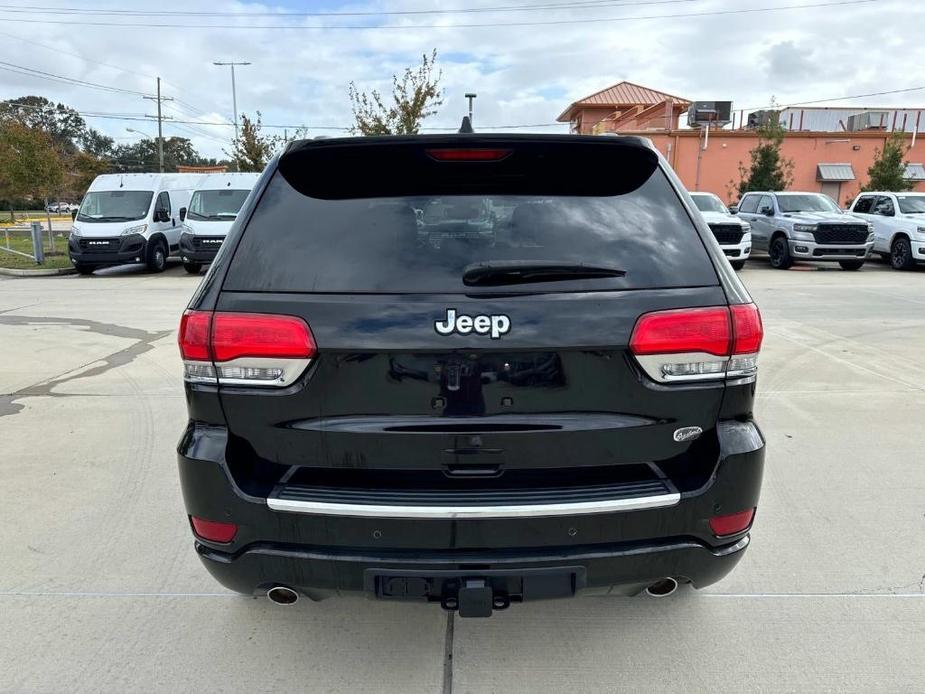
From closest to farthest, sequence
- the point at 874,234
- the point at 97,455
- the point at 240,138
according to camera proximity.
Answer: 1. the point at 97,455
2. the point at 874,234
3. the point at 240,138

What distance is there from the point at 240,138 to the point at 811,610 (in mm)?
34986

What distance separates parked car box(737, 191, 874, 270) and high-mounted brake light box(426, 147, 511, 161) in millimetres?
16557

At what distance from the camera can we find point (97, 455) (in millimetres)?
A: 4551

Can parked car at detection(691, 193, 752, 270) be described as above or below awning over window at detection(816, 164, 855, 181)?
below

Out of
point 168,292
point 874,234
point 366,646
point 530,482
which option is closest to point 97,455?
Answer: point 366,646

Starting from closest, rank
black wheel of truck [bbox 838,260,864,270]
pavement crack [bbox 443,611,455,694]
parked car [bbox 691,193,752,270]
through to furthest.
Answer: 1. pavement crack [bbox 443,611,455,694]
2. parked car [bbox 691,193,752,270]
3. black wheel of truck [bbox 838,260,864,270]

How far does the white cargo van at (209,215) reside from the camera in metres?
16.1

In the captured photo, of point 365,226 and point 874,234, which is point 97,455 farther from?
point 874,234

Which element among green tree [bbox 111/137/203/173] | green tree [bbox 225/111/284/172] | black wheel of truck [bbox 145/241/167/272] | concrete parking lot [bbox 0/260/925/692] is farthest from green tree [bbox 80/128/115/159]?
concrete parking lot [bbox 0/260/925/692]

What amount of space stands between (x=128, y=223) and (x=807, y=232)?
663 inches

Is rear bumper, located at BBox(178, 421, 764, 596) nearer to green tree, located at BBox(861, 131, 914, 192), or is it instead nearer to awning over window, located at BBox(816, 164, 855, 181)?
green tree, located at BBox(861, 131, 914, 192)

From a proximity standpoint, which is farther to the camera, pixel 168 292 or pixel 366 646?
pixel 168 292

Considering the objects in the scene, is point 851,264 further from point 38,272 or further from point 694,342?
point 38,272

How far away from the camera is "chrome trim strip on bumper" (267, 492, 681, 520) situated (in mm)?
2002
